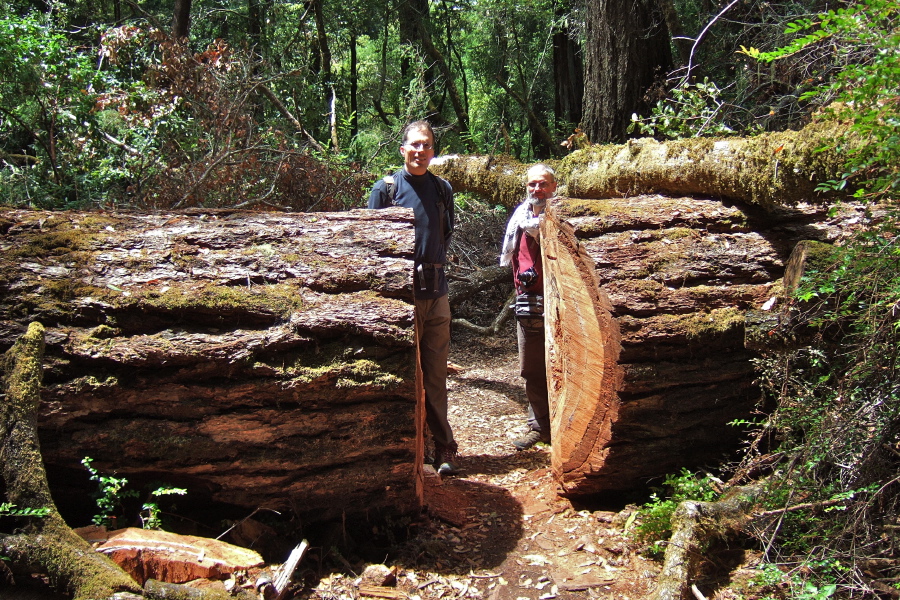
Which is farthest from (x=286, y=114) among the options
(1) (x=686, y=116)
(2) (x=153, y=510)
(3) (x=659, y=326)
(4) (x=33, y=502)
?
(4) (x=33, y=502)

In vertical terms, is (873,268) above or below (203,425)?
above

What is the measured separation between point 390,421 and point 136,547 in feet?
4.09

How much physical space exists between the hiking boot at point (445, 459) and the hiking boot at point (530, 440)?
0.76 metres

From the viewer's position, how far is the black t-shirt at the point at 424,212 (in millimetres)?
4406

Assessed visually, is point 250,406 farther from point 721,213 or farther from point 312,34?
point 312,34

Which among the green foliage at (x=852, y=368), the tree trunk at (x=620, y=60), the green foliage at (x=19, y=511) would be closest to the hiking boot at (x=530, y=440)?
the green foliage at (x=852, y=368)

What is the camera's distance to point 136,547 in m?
2.81

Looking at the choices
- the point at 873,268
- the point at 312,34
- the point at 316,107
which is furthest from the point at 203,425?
the point at 312,34

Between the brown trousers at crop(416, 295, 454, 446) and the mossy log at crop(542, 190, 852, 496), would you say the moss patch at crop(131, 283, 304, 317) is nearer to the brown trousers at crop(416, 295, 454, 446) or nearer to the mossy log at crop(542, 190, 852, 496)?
the brown trousers at crop(416, 295, 454, 446)

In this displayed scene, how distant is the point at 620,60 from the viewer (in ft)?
23.6

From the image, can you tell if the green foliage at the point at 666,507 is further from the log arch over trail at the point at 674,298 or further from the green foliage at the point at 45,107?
the green foliage at the point at 45,107

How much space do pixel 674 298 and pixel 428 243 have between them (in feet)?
5.29

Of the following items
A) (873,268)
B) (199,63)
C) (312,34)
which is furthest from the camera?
(312,34)

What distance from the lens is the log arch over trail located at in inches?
147
